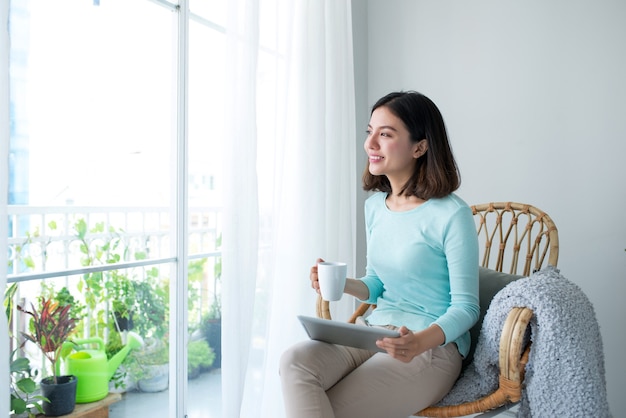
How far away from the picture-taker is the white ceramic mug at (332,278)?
3.99 feet

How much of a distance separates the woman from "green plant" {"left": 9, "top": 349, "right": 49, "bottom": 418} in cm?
74

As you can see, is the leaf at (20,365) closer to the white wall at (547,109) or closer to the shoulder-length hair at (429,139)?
the shoulder-length hair at (429,139)

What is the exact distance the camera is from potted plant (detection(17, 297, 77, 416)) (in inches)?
58.8

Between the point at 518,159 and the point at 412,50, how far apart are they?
0.74 m

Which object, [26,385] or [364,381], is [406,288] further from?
[26,385]

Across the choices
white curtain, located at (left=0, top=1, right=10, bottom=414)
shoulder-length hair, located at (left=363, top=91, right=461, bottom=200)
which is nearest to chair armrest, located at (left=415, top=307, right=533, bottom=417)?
shoulder-length hair, located at (left=363, top=91, right=461, bottom=200)

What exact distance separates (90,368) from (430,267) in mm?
1100

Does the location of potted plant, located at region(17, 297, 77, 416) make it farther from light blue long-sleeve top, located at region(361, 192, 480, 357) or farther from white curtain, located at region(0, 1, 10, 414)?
light blue long-sleeve top, located at region(361, 192, 480, 357)

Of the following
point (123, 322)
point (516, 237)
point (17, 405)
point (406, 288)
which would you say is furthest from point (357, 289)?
point (17, 405)

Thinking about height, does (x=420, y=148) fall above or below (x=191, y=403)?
above

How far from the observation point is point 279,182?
195 centimetres

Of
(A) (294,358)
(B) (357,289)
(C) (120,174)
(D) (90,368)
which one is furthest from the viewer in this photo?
(C) (120,174)

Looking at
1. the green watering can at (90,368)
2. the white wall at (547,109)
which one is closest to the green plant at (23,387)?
the green watering can at (90,368)

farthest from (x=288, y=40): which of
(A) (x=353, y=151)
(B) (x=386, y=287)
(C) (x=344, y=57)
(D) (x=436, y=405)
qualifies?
(D) (x=436, y=405)
